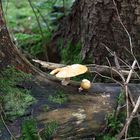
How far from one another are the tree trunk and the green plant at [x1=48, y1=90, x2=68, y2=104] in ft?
4.09

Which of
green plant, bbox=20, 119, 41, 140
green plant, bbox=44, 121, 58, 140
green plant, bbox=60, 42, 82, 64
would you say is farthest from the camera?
green plant, bbox=60, 42, 82, 64

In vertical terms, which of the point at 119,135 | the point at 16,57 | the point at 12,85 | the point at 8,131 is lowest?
the point at 119,135

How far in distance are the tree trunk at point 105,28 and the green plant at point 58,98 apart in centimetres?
125

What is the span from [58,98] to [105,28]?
1.46 metres

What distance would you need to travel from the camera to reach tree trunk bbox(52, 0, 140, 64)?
12.9 feet

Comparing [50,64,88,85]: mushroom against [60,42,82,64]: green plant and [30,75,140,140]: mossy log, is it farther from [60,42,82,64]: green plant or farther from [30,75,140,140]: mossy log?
[60,42,82,64]: green plant

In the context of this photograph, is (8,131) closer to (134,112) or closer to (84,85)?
(84,85)

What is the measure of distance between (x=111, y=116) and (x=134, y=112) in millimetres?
188

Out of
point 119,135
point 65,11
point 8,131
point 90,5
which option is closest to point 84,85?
point 119,135

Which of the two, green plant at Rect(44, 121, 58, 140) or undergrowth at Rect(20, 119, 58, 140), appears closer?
undergrowth at Rect(20, 119, 58, 140)

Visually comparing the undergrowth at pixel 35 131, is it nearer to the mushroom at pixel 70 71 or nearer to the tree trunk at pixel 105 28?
the mushroom at pixel 70 71

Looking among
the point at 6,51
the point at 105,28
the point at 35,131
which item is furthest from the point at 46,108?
the point at 105,28

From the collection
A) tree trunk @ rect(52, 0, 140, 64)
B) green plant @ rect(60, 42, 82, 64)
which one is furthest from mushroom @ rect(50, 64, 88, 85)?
green plant @ rect(60, 42, 82, 64)

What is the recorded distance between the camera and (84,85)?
9.73 ft
